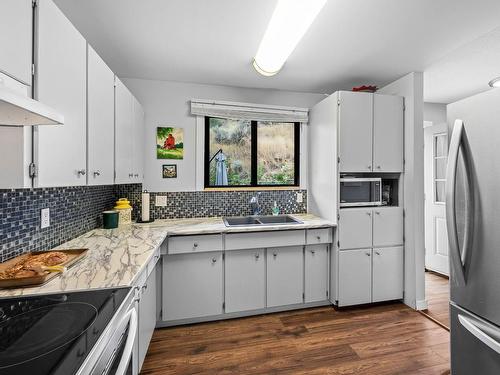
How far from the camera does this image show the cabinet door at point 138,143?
2.30m

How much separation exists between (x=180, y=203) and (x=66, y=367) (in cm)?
220

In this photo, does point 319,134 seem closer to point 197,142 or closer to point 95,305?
point 197,142

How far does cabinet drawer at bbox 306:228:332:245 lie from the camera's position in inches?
96.7

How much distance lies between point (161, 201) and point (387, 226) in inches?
96.7

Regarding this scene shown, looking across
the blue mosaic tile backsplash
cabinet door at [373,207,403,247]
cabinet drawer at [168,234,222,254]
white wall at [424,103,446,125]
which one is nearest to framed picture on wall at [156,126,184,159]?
the blue mosaic tile backsplash

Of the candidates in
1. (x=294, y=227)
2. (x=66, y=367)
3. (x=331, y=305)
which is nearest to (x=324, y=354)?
(x=331, y=305)

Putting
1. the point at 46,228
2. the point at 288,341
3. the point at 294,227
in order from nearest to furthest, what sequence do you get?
the point at 46,228 → the point at 288,341 → the point at 294,227

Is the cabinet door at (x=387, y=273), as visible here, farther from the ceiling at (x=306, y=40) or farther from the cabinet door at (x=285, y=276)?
the ceiling at (x=306, y=40)

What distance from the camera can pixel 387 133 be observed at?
257 cm

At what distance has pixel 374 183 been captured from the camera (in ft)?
8.68

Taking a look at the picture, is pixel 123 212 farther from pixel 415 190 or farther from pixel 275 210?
pixel 415 190

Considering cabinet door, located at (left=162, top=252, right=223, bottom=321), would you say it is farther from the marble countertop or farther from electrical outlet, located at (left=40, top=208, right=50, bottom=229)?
electrical outlet, located at (left=40, top=208, right=50, bottom=229)

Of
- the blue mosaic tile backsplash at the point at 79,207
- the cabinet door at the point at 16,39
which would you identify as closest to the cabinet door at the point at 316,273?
the blue mosaic tile backsplash at the point at 79,207

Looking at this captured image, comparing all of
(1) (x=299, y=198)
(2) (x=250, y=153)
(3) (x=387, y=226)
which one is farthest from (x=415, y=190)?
(2) (x=250, y=153)
